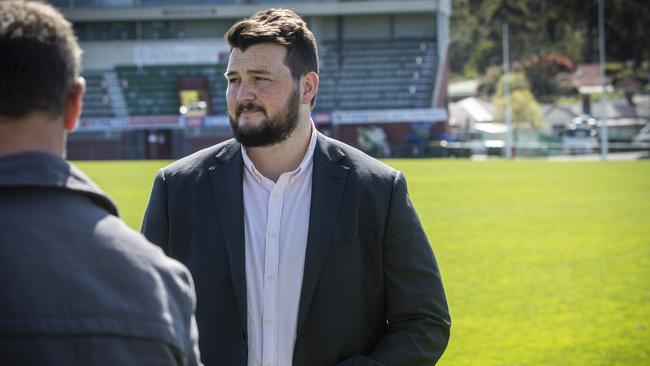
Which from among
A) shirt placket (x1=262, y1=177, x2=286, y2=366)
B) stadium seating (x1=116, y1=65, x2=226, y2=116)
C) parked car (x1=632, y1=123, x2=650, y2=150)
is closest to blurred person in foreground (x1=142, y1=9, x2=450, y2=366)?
shirt placket (x1=262, y1=177, x2=286, y2=366)

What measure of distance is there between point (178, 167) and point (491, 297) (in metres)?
8.65

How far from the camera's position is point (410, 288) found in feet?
10.9

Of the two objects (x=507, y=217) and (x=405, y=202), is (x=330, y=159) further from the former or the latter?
(x=507, y=217)

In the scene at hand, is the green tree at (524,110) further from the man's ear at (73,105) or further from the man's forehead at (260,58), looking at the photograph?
the man's ear at (73,105)

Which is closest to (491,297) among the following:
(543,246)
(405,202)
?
(543,246)

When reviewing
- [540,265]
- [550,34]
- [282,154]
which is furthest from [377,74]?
[282,154]

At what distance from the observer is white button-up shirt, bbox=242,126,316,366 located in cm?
324

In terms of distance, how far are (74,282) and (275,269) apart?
62.2 inches

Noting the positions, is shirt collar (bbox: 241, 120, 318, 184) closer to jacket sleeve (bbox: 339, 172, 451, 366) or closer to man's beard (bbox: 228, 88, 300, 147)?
man's beard (bbox: 228, 88, 300, 147)

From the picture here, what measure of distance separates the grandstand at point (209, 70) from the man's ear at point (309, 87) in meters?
52.2

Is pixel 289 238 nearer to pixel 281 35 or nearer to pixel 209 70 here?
pixel 281 35

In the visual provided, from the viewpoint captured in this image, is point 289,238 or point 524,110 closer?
point 289,238

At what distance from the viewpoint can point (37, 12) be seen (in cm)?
176

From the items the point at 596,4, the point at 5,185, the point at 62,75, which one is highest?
the point at 596,4
